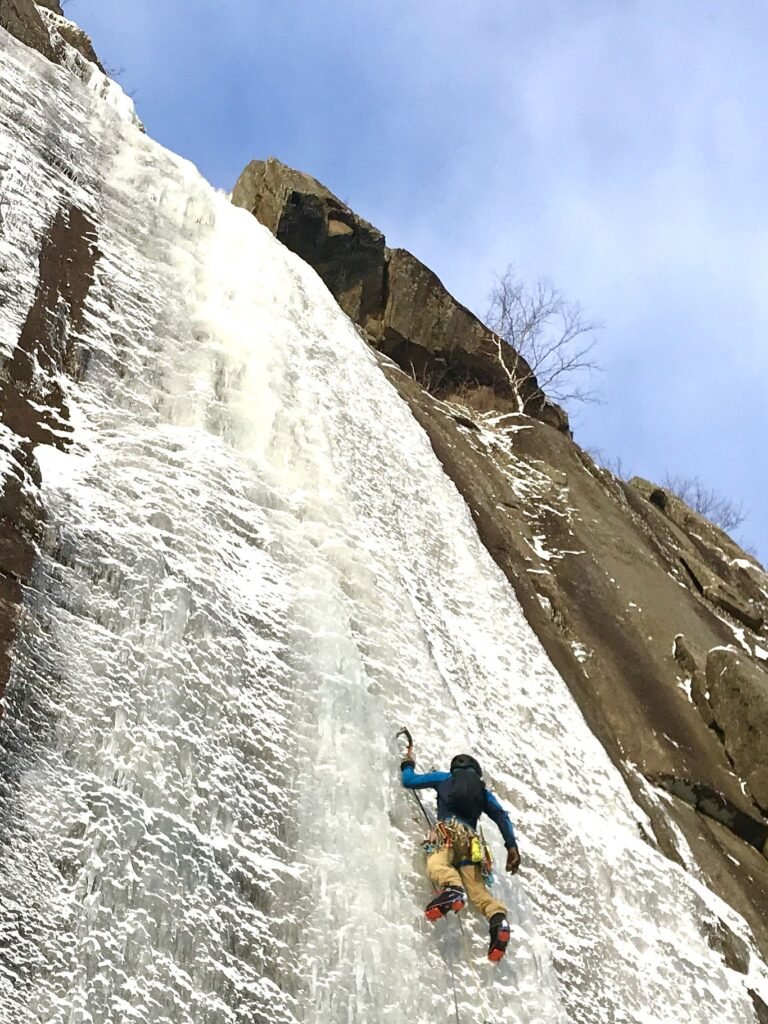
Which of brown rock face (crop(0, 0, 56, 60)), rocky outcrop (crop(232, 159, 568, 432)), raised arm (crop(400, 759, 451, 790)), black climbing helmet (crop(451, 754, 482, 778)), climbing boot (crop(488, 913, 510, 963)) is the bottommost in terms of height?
climbing boot (crop(488, 913, 510, 963))

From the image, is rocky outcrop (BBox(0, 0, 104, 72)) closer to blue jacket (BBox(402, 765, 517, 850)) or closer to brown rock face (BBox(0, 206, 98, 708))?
brown rock face (BBox(0, 206, 98, 708))

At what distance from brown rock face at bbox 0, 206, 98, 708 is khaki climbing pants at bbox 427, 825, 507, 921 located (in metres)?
2.79

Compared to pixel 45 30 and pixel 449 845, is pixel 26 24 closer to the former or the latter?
pixel 45 30

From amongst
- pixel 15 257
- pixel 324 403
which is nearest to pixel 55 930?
pixel 15 257

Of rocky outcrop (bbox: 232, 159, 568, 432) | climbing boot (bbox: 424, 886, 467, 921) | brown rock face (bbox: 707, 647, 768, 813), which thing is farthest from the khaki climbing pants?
rocky outcrop (bbox: 232, 159, 568, 432)

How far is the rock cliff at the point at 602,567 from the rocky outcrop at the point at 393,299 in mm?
29

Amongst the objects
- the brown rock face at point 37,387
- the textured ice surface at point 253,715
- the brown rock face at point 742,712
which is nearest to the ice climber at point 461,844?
the textured ice surface at point 253,715

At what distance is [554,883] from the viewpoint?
25.0 feet

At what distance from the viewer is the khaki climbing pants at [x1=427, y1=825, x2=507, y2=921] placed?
624 centimetres

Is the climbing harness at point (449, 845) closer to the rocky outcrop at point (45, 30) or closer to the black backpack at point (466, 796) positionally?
the black backpack at point (466, 796)

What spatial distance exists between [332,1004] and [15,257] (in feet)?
20.8

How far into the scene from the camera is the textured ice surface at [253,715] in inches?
200

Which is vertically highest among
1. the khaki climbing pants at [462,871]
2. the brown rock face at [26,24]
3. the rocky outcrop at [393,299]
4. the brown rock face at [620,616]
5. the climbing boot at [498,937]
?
the rocky outcrop at [393,299]

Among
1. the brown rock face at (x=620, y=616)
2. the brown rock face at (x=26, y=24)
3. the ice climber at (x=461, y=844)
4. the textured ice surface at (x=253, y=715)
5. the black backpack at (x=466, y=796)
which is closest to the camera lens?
the textured ice surface at (x=253, y=715)
